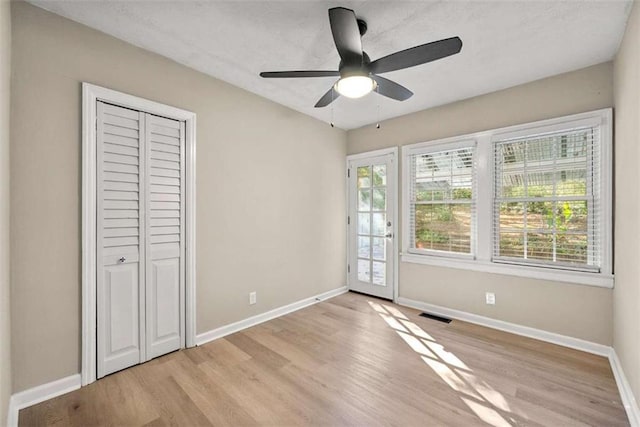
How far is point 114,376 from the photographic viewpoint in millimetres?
2193

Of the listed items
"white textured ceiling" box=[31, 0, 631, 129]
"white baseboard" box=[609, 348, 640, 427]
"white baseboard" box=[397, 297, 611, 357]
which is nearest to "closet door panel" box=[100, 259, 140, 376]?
"white textured ceiling" box=[31, 0, 631, 129]

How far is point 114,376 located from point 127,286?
674 millimetres

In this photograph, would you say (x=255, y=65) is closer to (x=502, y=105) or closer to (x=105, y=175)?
(x=105, y=175)

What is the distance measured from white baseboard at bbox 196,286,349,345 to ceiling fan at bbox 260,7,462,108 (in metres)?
2.44

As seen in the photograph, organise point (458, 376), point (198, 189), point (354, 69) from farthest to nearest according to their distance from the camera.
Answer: point (198, 189) < point (458, 376) < point (354, 69)

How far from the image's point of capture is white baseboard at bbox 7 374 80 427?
1.76m

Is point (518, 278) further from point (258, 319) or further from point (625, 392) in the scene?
point (258, 319)

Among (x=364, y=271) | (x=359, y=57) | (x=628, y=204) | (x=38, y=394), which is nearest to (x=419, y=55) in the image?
(x=359, y=57)

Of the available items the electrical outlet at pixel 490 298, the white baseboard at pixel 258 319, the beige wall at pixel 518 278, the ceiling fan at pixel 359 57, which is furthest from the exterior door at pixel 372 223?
the ceiling fan at pixel 359 57

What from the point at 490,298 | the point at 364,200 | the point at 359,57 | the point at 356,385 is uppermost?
the point at 359,57

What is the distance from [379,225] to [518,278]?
1.80 meters

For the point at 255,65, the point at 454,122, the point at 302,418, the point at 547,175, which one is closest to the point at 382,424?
the point at 302,418

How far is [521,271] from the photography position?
2.97 metres

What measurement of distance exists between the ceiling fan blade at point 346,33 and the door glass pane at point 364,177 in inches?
101
